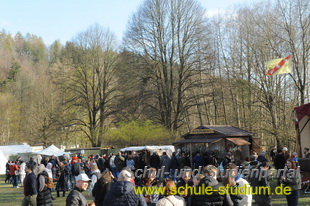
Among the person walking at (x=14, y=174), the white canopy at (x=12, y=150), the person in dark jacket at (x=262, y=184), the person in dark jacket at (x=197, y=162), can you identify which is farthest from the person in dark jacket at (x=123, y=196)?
the white canopy at (x=12, y=150)

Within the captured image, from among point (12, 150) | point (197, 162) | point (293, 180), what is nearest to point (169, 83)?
point (12, 150)

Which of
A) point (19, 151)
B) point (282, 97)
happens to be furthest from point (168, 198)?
point (19, 151)

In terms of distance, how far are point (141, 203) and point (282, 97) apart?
2890cm

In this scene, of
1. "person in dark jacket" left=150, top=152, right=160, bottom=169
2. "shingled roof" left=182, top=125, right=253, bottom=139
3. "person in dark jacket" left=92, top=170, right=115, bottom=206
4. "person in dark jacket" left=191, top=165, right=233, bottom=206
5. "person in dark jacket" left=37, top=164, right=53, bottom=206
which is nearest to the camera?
"person in dark jacket" left=191, top=165, right=233, bottom=206

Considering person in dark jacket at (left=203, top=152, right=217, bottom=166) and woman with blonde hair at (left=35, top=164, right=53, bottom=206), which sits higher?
person in dark jacket at (left=203, top=152, right=217, bottom=166)

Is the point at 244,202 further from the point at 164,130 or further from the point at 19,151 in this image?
the point at 19,151

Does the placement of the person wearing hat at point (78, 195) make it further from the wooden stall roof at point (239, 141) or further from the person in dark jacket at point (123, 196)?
the wooden stall roof at point (239, 141)

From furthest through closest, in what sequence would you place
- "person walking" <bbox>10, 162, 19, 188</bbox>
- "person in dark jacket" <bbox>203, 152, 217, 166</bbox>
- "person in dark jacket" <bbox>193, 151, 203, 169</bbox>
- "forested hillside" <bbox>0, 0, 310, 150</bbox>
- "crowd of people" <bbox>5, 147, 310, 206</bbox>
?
"forested hillside" <bbox>0, 0, 310, 150</bbox> → "person walking" <bbox>10, 162, 19, 188</bbox> → "person in dark jacket" <bbox>193, 151, 203, 169</bbox> → "person in dark jacket" <bbox>203, 152, 217, 166</bbox> → "crowd of people" <bbox>5, 147, 310, 206</bbox>

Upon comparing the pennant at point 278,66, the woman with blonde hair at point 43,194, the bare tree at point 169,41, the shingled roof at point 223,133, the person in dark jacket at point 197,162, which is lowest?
the woman with blonde hair at point 43,194

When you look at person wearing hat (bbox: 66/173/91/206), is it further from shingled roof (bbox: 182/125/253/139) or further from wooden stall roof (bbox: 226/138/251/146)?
shingled roof (bbox: 182/125/253/139)

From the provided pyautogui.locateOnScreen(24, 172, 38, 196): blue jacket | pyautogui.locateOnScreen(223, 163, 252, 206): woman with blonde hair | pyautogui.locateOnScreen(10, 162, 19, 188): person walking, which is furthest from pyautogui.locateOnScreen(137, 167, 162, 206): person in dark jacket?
pyautogui.locateOnScreen(10, 162, 19, 188): person walking

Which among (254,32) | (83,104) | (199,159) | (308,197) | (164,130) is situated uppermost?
(254,32)

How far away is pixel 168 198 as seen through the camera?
6.32 m

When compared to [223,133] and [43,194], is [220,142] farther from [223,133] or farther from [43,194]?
[43,194]
